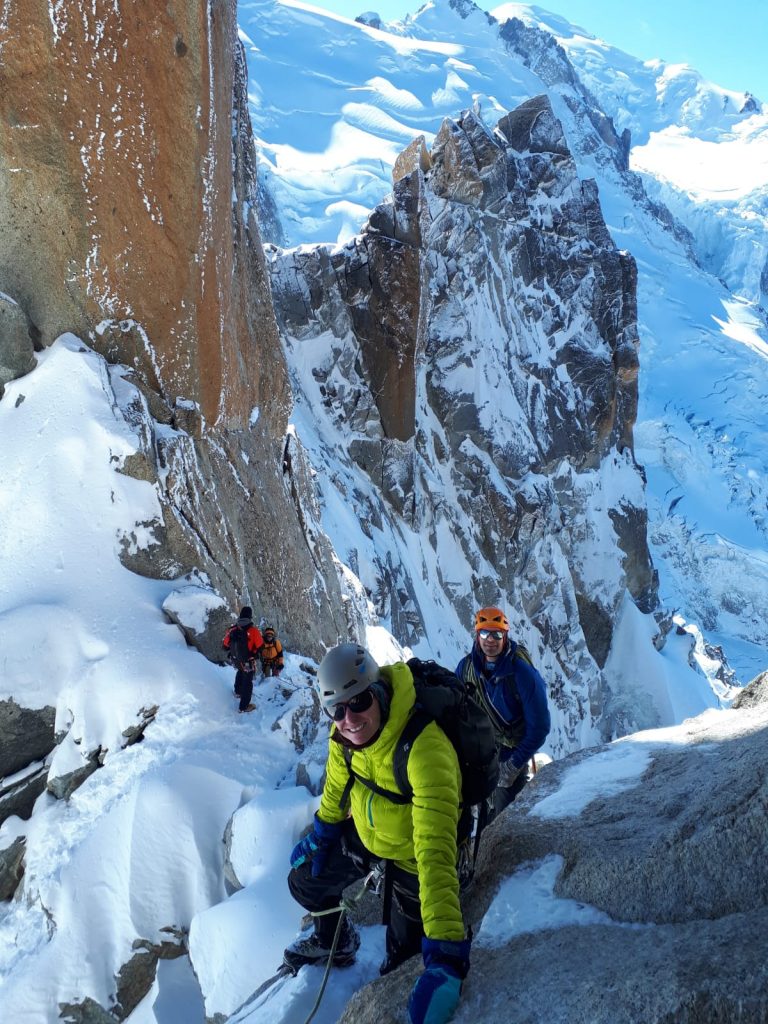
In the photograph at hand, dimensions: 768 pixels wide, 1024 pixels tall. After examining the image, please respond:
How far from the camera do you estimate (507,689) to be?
5090 millimetres

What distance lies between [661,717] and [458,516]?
1888 centimetres

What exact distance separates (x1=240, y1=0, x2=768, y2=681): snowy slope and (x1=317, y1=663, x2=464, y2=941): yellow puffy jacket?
81.6m

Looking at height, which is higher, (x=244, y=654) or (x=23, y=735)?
(x=244, y=654)

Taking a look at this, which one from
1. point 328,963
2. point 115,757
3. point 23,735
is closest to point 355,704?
point 328,963

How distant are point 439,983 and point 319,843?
1110 mm

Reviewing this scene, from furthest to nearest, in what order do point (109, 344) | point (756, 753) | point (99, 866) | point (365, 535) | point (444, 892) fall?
1. point (365, 535)
2. point (109, 344)
3. point (99, 866)
4. point (756, 753)
5. point (444, 892)

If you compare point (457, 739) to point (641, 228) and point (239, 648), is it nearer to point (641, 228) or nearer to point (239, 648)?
point (239, 648)

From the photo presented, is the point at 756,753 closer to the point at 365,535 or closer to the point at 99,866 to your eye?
the point at 99,866

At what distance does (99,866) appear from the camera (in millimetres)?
6703

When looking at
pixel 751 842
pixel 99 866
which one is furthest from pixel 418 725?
pixel 99 866

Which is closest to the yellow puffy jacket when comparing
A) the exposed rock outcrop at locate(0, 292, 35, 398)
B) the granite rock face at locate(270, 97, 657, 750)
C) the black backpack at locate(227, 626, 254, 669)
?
the black backpack at locate(227, 626, 254, 669)

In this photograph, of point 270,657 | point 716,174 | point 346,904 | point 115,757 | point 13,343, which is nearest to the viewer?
point 346,904

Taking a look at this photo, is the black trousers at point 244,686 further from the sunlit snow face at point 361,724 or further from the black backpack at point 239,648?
the sunlit snow face at point 361,724

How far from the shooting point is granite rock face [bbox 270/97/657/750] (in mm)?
30594
